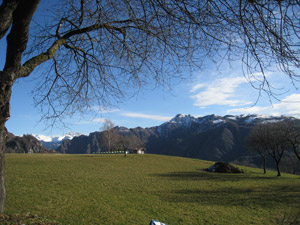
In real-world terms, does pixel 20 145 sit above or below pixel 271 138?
below

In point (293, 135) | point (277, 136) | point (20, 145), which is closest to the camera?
point (293, 135)

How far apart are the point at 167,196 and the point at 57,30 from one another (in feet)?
36.6

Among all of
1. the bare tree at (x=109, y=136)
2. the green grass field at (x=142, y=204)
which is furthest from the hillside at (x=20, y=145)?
the green grass field at (x=142, y=204)

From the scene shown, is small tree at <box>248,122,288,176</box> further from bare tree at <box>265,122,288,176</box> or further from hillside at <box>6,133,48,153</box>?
hillside at <box>6,133,48,153</box>

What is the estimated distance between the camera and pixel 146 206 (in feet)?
33.2

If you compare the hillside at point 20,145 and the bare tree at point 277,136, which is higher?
the bare tree at point 277,136

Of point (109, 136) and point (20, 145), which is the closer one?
point (109, 136)

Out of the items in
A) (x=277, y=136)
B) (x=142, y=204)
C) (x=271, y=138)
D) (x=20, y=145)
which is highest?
(x=277, y=136)

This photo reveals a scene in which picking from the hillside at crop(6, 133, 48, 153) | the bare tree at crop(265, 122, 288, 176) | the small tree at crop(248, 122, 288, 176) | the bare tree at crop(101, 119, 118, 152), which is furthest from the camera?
the hillside at crop(6, 133, 48, 153)

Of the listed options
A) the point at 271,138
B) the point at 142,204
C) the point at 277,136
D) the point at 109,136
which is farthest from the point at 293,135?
the point at 109,136

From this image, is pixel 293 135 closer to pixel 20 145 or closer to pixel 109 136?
pixel 109 136

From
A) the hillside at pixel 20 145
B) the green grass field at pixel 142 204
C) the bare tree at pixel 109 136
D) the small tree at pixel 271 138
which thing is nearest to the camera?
the green grass field at pixel 142 204

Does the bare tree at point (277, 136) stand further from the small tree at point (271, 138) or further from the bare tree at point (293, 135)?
the bare tree at point (293, 135)

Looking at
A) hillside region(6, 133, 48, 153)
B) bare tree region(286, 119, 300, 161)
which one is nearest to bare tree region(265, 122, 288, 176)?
bare tree region(286, 119, 300, 161)
